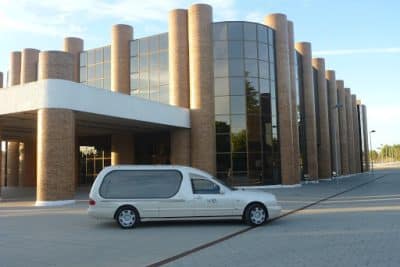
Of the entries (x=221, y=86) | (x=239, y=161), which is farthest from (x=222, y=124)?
(x=239, y=161)

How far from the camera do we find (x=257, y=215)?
12344mm

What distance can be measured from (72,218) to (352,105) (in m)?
61.3

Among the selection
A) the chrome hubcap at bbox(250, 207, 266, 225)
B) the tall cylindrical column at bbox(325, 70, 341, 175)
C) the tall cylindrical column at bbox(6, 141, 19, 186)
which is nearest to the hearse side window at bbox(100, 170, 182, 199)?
the chrome hubcap at bbox(250, 207, 266, 225)

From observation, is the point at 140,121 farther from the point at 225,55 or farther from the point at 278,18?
the point at 278,18

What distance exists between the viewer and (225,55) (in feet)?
105

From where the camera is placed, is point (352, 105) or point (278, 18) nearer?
point (278, 18)

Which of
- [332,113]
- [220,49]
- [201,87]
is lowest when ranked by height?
[201,87]

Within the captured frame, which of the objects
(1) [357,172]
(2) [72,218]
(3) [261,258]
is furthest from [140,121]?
(1) [357,172]

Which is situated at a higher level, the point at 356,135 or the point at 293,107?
the point at 293,107

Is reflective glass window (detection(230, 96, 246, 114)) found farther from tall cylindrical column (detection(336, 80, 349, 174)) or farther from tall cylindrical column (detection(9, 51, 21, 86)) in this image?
tall cylindrical column (detection(336, 80, 349, 174))

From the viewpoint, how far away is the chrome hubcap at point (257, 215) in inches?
485

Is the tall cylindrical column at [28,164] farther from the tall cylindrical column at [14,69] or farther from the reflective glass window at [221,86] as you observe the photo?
the reflective glass window at [221,86]

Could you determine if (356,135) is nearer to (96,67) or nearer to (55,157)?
(96,67)

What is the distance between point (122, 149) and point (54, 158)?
15.4m
